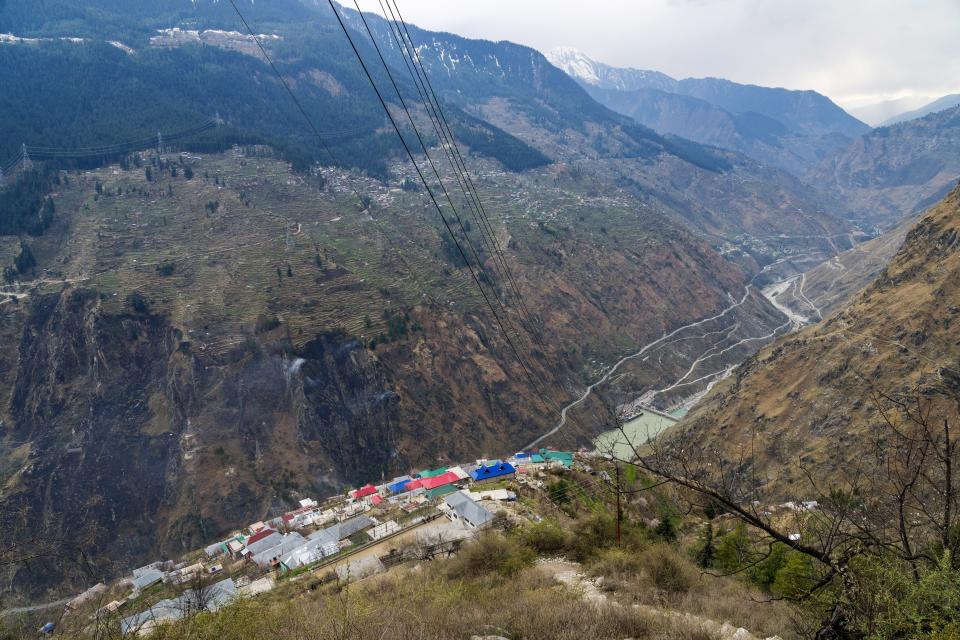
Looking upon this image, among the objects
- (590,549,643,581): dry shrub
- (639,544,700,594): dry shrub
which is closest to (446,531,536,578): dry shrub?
(590,549,643,581): dry shrub

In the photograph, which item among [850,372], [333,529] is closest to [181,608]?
[333,529]

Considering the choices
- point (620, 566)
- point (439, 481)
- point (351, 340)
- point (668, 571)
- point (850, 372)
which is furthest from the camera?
point (351, 340)

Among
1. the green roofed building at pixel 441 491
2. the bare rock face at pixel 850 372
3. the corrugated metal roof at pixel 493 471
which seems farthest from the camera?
the corrugated metal roof at pixel 493 471

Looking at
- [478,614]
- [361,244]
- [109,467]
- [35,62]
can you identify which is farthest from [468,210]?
[35,62]

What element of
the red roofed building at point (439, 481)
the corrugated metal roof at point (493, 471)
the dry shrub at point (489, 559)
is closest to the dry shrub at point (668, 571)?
the dry shrub at point (489, 559)

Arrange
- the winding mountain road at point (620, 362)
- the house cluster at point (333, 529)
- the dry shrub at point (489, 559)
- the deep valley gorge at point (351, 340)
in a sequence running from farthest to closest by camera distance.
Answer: the winding mountain road at point (620, 362)
the deep valley gorge at point (351, 340)
the house cluster at point (333, 529)
the dry shrub at point (489, 559)

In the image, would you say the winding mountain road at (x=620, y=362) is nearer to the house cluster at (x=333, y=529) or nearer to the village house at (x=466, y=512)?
the house cluster at (x=333, y=529)

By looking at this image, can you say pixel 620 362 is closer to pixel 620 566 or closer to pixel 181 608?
pixel 620 566
